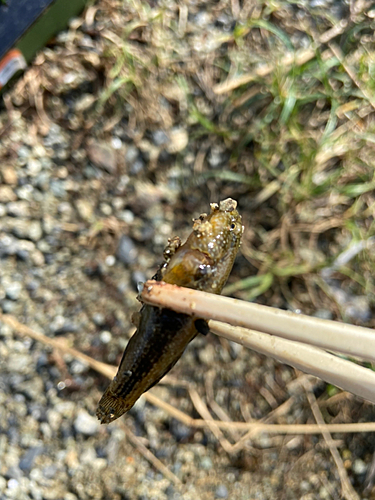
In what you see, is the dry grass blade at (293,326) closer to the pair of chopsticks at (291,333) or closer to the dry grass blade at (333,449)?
the pair of chopsticks at (291,333)

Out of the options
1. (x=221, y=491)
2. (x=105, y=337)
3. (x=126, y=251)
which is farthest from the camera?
(x=126, y=251)

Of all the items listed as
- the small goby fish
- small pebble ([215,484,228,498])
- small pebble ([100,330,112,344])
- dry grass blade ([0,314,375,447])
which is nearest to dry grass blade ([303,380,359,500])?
dry grass blade ([0,314,375,447])

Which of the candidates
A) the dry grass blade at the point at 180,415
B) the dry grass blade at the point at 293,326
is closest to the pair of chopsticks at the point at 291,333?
the dry grass blade at the point at 293,326

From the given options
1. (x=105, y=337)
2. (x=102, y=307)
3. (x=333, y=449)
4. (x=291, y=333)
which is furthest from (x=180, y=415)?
(x=291, y=333)

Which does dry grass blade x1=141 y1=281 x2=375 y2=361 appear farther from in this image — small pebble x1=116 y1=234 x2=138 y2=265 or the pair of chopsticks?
small pebble x1=116 y1=234 x2=138 y2=265

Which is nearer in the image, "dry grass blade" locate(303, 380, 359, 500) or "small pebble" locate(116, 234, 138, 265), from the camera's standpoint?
"dry grass blade" locate(303, 380, 359, 500)

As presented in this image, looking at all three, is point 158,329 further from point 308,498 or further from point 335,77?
point 335,77

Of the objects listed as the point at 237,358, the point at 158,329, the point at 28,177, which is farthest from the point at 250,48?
the point at 158,329

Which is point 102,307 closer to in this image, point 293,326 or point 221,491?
point 221,491
